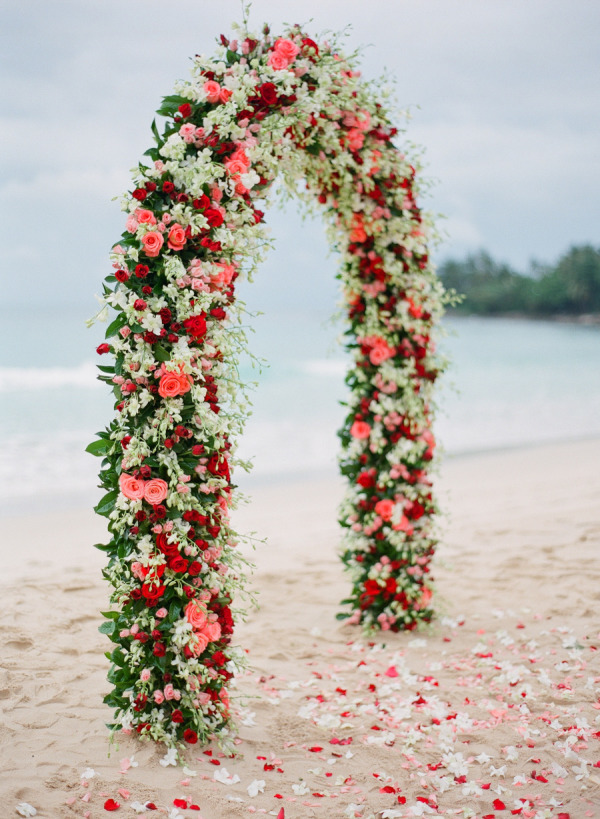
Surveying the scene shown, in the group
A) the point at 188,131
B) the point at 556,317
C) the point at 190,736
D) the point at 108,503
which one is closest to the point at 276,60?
the point at 188,131

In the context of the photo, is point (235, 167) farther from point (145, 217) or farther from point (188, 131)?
point (145, 217)

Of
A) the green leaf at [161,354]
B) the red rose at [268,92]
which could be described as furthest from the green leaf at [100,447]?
the red rose at [268,92]

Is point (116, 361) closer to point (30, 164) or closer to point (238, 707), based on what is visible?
point (238, 707)

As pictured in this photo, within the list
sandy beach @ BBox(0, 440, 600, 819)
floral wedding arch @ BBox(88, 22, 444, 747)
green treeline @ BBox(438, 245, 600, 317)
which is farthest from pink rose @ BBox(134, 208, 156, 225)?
green treeline @ BBox(438, 245, 600, 317)

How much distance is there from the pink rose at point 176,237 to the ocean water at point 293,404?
2.40ft

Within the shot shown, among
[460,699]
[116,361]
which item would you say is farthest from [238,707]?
[116,361]

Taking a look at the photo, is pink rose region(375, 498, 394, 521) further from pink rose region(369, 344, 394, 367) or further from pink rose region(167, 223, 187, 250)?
pink rose region(167, 223, 187, 250)

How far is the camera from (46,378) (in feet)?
78.4

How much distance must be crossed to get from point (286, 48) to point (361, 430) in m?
2.53

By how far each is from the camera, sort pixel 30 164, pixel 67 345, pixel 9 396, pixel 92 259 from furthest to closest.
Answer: pixel 92 259, pixel 30 164, pixel 67 345, pixel 9 396

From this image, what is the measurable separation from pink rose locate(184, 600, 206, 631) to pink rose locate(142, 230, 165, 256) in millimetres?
1674

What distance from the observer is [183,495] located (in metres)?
3.45

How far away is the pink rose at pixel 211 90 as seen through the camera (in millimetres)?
3471

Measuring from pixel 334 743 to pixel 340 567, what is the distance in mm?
3206
